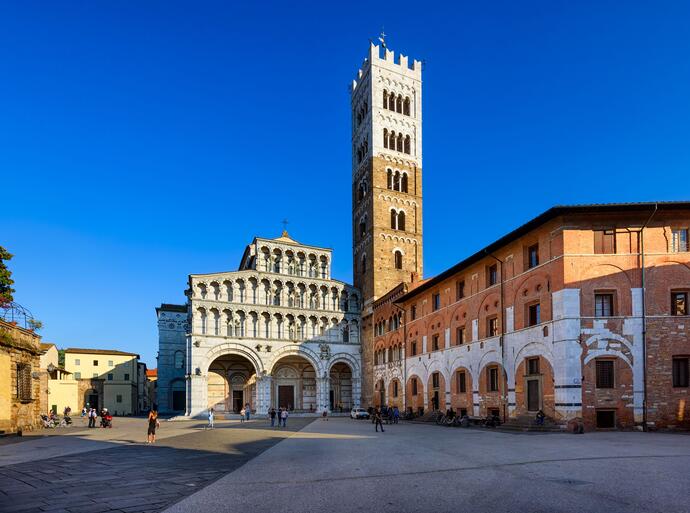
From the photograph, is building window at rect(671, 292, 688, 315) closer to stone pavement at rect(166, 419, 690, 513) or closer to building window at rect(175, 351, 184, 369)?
stone pavement at rect(166, 419, 690, 513)

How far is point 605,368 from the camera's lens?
24203 millimetres

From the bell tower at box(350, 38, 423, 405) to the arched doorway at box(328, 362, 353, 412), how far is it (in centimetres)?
206

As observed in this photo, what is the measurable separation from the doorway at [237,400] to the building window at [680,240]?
4323cm

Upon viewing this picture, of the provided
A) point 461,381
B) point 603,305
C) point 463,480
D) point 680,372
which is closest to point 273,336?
point 461,381

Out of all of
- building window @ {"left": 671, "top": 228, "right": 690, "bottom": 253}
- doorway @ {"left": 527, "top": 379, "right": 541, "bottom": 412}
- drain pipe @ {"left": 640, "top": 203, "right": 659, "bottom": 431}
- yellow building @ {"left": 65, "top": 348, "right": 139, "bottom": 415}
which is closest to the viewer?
drain pipe @ {"left": 640, "top": 203, "right": 659, "bottom": 431}

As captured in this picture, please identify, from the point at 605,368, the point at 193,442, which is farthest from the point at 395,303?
the point at 193,442

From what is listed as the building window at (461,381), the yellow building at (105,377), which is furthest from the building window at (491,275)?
the yellow building at (105,377)

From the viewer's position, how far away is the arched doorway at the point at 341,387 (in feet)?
185

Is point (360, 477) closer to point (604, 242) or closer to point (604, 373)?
point (604, 373)

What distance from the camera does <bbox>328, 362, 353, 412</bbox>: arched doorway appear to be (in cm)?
5628

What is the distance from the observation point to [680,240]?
24641mm

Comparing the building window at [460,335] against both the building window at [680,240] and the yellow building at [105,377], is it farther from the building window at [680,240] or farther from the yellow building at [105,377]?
the yellow building at [105,377]

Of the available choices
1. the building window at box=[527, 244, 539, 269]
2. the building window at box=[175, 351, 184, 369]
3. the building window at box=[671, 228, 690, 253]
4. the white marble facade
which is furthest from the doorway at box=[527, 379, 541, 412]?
the building window at box=[175, 351, 184, 369]

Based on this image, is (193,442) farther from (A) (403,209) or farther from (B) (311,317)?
(A) (403,209)
